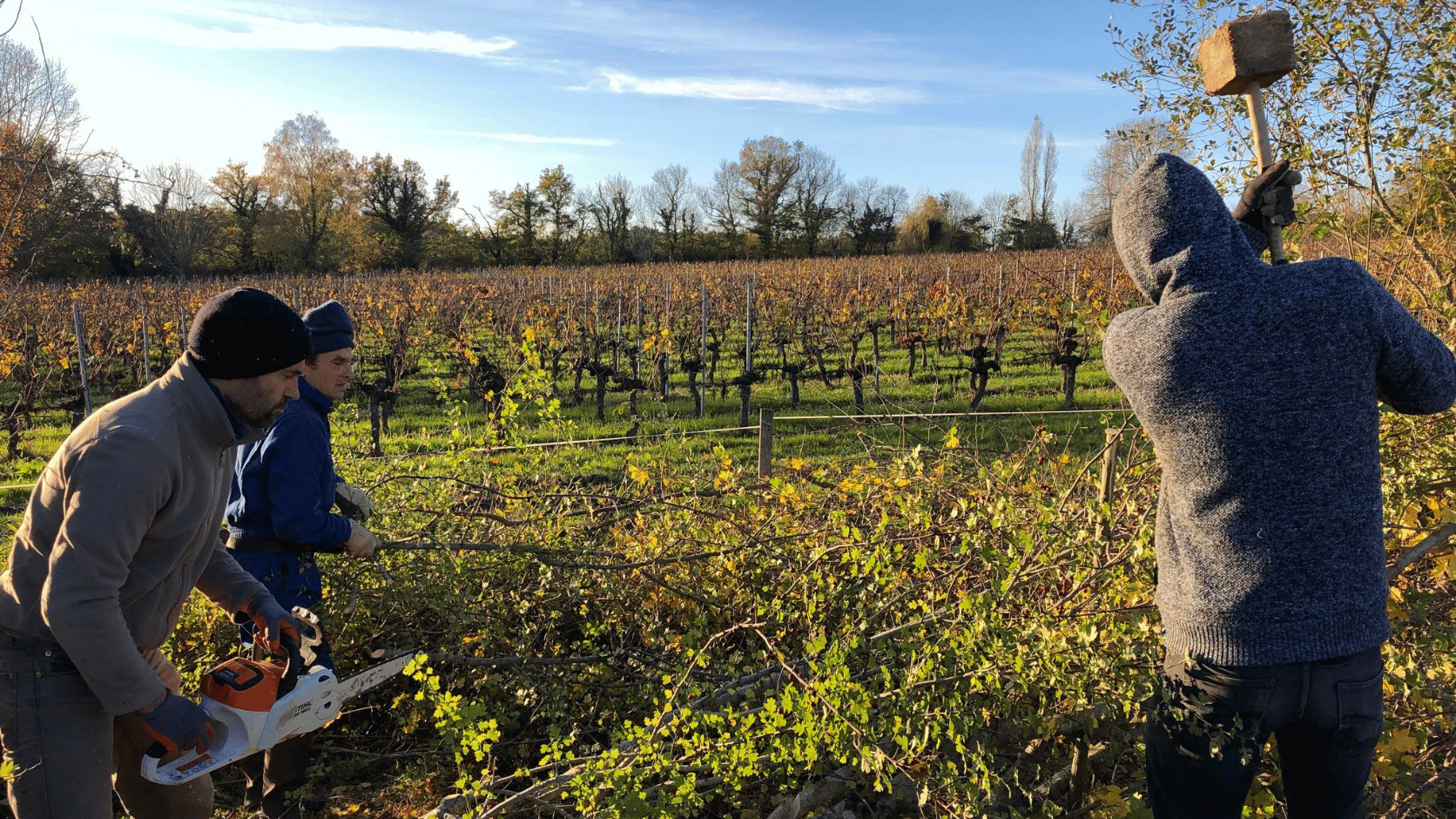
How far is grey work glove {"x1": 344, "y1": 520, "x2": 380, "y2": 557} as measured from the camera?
2.68 meters

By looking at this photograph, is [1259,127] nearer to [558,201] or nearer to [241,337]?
[241,337]

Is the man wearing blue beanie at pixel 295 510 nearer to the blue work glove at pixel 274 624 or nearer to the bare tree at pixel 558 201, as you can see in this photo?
the blue work glove at pixel 274 624

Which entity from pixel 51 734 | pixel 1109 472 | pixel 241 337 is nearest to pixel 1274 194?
pixel 1109 472

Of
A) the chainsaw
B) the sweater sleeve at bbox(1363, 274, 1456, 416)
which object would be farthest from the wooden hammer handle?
the chainsaw

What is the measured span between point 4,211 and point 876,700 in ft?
24.7

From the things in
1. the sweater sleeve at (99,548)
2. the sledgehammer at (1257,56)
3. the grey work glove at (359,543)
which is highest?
the sledgehammer at (1257,56)

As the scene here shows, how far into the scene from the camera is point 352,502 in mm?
2955

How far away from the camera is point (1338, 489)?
1.45 metres

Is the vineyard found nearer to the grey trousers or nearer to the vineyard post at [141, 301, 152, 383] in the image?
the grey trousers

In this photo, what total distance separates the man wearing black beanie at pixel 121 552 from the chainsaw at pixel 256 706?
73 mm

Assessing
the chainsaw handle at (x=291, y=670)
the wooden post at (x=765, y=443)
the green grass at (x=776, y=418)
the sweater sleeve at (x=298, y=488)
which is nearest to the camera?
the chainsaw handle at (x=291, y=670)

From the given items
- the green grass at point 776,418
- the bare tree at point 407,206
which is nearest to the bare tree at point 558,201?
the bare tree at point 407,206

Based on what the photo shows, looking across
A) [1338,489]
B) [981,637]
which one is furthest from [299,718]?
[1338,489]

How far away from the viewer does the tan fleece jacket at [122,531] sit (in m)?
1.65
